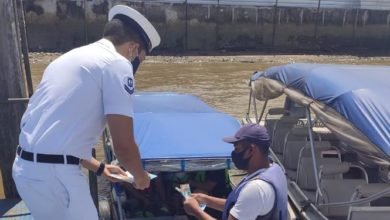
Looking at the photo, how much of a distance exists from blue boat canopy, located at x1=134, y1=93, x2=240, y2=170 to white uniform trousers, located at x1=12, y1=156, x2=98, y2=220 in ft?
6.82

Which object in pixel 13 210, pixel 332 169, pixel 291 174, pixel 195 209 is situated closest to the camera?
pixel 195 209

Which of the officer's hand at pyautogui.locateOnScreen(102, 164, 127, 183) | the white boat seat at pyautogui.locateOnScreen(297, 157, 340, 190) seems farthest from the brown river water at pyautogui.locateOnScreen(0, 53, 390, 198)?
the officer's hand at pyautogui.locateOnScreen(102, 164, 127, 183)

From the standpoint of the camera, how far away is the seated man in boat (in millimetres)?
2889

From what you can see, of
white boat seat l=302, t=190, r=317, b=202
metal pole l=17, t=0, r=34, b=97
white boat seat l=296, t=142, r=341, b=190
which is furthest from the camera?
white boat seat l=296, t=142, r=341, b=190

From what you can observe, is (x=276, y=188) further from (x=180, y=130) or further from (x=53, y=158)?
(x=180, y=130)

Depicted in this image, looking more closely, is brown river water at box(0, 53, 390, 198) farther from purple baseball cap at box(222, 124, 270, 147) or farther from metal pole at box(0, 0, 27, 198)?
purple baseball cap at box(222, 124, 270, 147)

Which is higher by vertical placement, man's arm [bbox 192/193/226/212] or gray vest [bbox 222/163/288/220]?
gray vest [bbox 222/163/288/220]

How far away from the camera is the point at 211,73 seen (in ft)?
80.7

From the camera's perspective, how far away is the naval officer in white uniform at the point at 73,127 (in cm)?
259

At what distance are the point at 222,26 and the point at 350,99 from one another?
2760 cm

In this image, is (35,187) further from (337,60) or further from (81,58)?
(337,60)

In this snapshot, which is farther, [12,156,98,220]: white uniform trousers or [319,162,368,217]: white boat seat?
[319,162,368,217]: white boat seat

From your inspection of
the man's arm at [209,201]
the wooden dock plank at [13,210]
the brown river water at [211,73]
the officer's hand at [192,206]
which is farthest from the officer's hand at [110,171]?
the brown river water at [211,73]

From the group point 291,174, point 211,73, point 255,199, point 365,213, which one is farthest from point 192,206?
point 211,73
